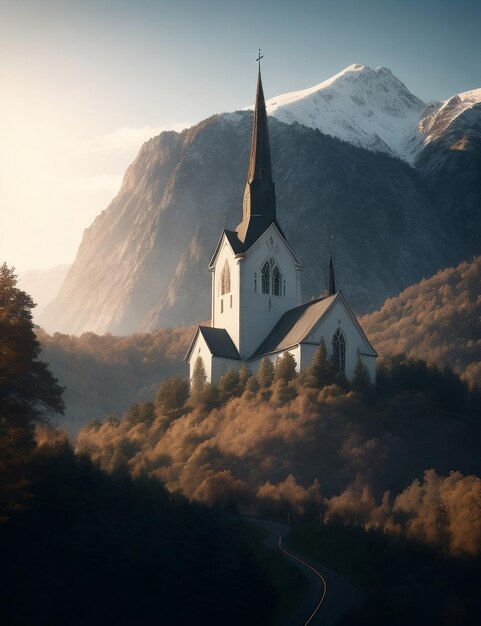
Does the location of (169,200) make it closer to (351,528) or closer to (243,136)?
(243,136)

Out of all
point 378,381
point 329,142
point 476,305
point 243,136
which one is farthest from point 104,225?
point 378,381

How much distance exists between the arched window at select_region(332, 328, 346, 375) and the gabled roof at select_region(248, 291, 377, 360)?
65.8 inches

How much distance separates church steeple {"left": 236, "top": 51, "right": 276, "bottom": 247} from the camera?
73938 mm

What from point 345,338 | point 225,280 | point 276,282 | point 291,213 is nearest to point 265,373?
point 345,338

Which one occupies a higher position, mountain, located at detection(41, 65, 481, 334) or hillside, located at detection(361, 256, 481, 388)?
mountain, located at detection(41, 65, 481, 334)

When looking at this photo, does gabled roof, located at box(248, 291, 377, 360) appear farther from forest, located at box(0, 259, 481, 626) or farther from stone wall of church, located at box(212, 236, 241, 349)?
stone wall of church, located at box(212, 236, 241, 349)

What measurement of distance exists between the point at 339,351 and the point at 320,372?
5.20 m

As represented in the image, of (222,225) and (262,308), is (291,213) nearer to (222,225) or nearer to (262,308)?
(222,225)

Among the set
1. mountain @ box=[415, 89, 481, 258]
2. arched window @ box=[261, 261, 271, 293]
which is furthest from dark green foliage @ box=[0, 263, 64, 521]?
mountain @ box=[415, 89, 481, 258]

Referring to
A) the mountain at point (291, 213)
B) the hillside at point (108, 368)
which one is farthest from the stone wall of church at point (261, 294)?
the mountain at point (291, 213)

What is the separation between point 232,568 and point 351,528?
9.46 meters

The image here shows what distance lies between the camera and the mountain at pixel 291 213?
164 metres

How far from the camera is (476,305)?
118500mm

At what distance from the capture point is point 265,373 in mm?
66062
